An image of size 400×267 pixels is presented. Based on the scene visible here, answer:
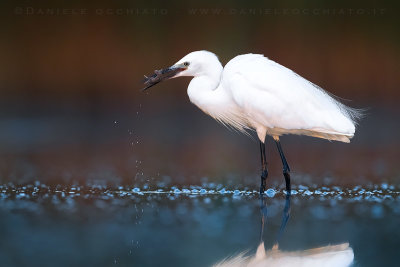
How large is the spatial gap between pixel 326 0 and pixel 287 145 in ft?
15.4

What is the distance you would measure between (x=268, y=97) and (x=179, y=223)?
4.42 feet

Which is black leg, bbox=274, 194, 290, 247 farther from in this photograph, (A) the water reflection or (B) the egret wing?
(B) the egret wing

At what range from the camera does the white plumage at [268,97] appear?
17.7 feet

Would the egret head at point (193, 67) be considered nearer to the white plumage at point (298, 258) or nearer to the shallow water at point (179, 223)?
the shallow water at point (179, 223)

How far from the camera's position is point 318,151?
26.3 ft

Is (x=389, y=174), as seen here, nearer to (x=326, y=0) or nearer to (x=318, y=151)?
(x=318, y=151)

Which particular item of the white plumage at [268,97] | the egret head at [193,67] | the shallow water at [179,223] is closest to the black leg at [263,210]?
the shallow water at [179,223]

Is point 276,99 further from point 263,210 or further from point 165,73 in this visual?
point 263,210

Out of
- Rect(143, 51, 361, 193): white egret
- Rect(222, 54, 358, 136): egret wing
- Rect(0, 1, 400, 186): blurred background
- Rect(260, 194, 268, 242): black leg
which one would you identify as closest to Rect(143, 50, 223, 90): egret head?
Rect(143, 51, 361, 193): white egret

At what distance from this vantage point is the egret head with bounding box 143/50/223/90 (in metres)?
5.52

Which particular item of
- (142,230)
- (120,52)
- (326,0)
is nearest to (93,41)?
(120,52)

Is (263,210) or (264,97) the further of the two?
(264,97)

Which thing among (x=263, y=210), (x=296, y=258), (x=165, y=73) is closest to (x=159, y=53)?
(x=165, y=73)

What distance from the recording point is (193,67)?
18.2ft
